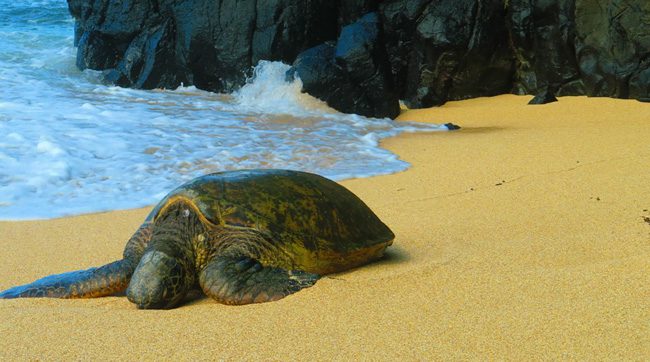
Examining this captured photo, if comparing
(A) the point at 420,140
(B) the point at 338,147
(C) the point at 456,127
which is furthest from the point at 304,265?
(C) the point at 456,127

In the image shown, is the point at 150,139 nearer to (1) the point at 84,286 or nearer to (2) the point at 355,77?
(2) the point at 355,77

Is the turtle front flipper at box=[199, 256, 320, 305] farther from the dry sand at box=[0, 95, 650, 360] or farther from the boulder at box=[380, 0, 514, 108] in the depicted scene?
the boulder at box=[380, 0, 514, 108]

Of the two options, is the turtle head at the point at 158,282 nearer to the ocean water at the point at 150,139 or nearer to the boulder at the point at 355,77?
the ocean water at the point at 150,139

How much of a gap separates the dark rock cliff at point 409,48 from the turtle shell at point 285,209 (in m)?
7.19

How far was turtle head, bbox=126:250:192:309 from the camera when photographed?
2928mm

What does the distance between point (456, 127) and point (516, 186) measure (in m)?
4.14

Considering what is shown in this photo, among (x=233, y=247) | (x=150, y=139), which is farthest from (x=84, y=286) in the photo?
(x=150, y=139)

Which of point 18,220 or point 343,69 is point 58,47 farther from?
point 18,220

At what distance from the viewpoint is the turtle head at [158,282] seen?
115 inches

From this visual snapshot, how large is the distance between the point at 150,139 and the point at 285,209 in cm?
498

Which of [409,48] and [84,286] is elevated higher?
[409,48]

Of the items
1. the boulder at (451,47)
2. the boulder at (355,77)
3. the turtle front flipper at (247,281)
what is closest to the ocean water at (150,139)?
the boulder at (355,77)

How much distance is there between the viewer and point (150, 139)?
25.9ft

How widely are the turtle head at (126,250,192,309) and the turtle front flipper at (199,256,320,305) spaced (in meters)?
0.12
